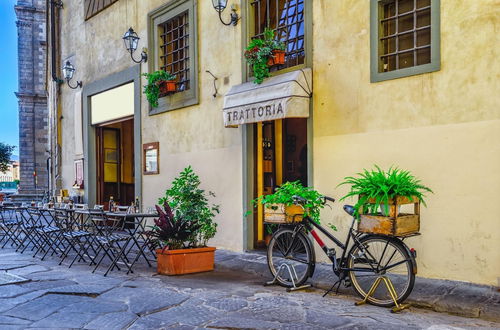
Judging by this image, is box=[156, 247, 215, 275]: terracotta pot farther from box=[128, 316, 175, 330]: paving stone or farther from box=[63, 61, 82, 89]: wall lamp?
box=[63, 61, 82, 89]: wall lamp

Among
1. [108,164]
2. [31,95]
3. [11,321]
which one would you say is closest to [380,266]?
[11,321]

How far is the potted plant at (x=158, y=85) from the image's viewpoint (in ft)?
32.1

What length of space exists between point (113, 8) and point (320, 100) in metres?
7.23

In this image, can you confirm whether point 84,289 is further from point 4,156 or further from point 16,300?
A: point 4,156

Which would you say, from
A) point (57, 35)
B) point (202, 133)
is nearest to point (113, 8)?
point (57, 35)

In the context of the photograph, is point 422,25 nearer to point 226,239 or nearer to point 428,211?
point 428,211

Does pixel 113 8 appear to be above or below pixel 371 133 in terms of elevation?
above

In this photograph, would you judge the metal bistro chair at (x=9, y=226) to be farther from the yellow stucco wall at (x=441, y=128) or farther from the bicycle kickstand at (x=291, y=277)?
the yellow stucco wall at (x=441, y=128)

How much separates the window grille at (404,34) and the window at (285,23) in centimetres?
136

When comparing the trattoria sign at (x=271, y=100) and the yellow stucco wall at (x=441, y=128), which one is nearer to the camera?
the yellow stucco wall at (x=441, y=128)

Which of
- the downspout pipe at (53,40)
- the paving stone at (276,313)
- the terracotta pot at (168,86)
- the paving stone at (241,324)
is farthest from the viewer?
the downspout pipe at (53,40)

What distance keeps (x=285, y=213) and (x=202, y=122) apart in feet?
13.2

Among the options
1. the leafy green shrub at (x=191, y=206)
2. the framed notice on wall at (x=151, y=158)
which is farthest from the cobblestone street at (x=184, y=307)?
the framed notice on wall at (x=151, y=158)

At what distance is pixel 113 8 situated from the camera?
39.2 feet
